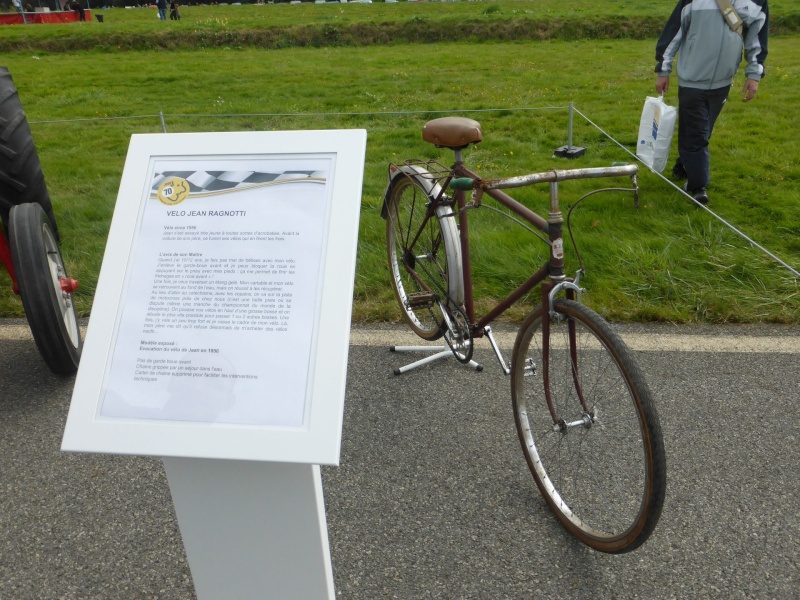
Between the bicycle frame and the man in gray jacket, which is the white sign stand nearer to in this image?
the bicycle frame

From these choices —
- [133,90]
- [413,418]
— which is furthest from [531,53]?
[413,418]

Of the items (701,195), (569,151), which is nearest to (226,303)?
(701,195)

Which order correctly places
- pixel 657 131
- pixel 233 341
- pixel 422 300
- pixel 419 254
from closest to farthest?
1. pixel 233 341
2. pixel 422 300
3. pixel 419 254
4. pixel 657 131

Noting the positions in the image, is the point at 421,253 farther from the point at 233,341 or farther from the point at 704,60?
the point at 704,60

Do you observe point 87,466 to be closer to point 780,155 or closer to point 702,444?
point 702,444

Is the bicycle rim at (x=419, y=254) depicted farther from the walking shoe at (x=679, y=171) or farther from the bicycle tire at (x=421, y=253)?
the walking shoe at (x=679, y=171)

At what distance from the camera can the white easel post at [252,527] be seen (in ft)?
5.25

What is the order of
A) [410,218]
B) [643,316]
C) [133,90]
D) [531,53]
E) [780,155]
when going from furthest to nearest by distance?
[531,53]
[133,90]
[780,155]
[643,316]
[410,218]

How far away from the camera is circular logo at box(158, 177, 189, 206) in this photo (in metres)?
1.72

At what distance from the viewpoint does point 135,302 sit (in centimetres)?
163

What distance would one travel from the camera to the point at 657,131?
18.9 feet

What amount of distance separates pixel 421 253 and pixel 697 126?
3275 millimetres

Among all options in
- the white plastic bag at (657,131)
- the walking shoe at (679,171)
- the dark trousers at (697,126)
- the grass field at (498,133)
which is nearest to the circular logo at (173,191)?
the grass field at (498,133)

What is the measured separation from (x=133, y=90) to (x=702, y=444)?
12.1m
